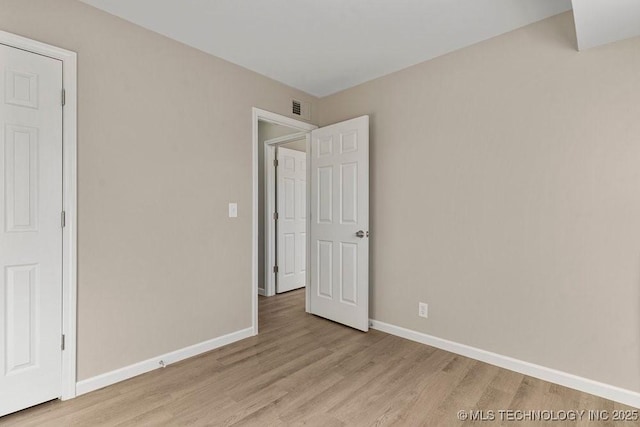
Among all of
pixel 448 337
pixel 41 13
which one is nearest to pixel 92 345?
pixel 41 13

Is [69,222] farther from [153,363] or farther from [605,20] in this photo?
[605,20]

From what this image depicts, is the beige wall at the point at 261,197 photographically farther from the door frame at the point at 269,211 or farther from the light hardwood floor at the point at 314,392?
the light hardwood floor at the point at 314,392

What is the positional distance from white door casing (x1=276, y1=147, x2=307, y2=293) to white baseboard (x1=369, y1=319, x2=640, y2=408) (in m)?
1.98

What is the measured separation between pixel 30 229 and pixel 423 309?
113 inches

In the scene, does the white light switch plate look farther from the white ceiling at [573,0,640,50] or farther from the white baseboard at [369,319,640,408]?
the white ceiling at [573,0,640,50]

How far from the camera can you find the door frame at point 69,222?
205 centimetres

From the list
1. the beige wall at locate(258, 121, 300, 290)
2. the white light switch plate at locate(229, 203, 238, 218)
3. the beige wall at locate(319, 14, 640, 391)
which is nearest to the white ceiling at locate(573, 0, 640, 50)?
the beige wall at locate(319, 14, 640, 391)

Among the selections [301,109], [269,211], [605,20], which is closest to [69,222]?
[301,109]

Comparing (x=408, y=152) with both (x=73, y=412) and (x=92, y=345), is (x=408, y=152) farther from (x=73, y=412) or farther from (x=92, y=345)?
(x=73, y=412)

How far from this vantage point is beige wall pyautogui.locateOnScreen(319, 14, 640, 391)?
6.79 feet

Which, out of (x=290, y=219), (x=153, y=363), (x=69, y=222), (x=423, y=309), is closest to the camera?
(x=69, y=222)

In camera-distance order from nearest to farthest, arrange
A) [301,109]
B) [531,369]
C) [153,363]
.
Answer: [531,369], [153,363], [301,109]

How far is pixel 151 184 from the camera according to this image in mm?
2457

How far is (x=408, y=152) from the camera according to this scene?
9.99 ft
